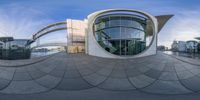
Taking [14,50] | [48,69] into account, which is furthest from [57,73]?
[14,50]

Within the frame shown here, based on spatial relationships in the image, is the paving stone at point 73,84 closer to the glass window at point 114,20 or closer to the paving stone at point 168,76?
the paving stone at point 168,76

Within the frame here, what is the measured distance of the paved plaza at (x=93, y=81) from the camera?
1.53m

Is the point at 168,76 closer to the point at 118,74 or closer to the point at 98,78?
the point at 118,74

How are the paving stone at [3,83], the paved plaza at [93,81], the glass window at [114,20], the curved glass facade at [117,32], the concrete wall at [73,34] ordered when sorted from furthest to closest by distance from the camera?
the curved glass facade at [117,32] < the glass window at [114,20] < the concrete wall at [73,34] < the paving stone at [3,83] < the paved plaza at [93,81]

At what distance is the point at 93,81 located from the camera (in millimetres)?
1709

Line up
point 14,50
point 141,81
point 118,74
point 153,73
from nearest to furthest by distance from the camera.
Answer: point 141,81 → point 118,74 → point 153,73 → point 14,50

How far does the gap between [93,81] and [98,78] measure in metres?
0.06

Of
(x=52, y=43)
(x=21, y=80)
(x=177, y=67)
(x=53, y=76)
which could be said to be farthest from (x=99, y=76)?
(x=177, y=67)

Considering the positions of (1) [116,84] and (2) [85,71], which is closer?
(1) [116,84]

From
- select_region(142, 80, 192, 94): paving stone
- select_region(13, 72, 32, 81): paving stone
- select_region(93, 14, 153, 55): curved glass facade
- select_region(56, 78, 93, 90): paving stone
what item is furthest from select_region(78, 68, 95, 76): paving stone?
select_region(93, 14, 153, 55): curved glass facade

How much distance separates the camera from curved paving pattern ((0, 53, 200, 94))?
5.26 feet

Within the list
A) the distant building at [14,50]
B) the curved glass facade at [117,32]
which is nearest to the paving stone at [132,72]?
the distant building at [14,50]

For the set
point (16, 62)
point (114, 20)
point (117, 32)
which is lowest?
point (16, 62)

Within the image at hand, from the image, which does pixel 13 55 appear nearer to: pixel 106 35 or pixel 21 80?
pixel 21 80
